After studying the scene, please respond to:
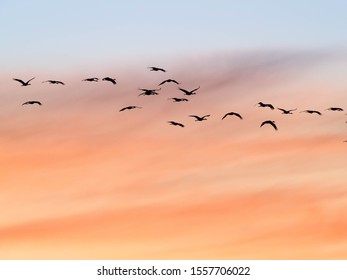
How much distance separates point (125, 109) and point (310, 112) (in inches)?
818

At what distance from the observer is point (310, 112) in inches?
5743

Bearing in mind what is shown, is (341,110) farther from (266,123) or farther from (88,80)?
(88,80)
